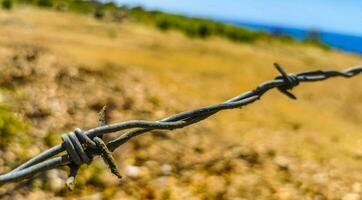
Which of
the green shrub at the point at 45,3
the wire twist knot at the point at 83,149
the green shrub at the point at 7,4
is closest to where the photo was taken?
the wire twist knot at the point at 83,149

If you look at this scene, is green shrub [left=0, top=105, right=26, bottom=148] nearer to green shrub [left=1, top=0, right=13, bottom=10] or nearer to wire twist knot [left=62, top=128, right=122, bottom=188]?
wire twist knot [left=62, top=128, right=122, bottom=188]

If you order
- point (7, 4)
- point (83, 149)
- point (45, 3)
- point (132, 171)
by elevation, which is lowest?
point (45, 3)

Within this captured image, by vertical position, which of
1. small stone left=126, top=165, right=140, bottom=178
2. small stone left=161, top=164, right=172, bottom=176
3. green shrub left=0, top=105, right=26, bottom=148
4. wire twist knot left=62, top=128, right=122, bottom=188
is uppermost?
wire twist knot left=62, top=128, right=122, bottom=188

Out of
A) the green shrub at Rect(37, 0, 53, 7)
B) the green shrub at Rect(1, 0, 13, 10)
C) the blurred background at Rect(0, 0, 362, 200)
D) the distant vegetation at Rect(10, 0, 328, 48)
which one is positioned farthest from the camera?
the green shrub at Rect(37, 0, 53, 7)

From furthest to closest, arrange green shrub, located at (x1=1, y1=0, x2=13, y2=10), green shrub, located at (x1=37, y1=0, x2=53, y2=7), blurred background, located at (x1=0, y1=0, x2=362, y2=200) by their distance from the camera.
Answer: green shrub, located at (x1=37, y1=0, x2=53, y2=7)
green shrub, located at (x1=1, y1=0, x2=13, y2=10)
blurred background, located at (x1=0, y1=0, x2=362, y2=200)

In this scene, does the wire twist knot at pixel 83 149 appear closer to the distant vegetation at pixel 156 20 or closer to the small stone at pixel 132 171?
the small stone at pixel 132 171

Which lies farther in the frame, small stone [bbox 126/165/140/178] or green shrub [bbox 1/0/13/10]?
green shrub [bbox 1/0/13/10]

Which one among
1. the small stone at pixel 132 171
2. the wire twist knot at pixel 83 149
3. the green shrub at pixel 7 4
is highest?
the wire twist knot at pixel 83 149

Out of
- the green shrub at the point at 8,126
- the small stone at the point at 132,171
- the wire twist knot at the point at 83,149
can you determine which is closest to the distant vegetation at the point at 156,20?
the green shrub at the point at 8,126

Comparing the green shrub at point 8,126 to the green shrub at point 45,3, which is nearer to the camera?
the green shrub at point 8,126

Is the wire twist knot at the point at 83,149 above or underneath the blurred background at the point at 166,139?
above

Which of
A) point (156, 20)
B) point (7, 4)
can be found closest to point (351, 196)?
point (7, 4)

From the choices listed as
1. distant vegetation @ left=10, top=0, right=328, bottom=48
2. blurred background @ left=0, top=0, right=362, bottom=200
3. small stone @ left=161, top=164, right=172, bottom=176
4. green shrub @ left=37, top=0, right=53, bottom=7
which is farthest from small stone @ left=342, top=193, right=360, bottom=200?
green shrub @ left=37, top=0, right=53, bottom=7

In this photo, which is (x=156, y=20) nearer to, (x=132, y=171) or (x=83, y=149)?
(x=132, y=171)
